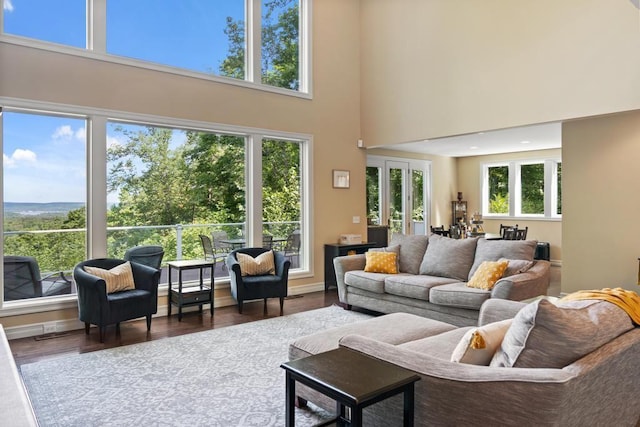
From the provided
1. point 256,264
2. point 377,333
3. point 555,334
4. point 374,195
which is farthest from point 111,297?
point 374,195

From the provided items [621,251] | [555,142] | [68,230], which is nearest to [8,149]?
[68,230]

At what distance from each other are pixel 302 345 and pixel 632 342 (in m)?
1.79

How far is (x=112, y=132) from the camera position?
17.1ft

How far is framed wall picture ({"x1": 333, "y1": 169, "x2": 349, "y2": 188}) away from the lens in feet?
23.7

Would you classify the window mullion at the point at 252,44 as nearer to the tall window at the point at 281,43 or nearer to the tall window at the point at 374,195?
the tall window at the point at 281,43

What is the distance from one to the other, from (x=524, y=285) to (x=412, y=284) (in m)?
1.12

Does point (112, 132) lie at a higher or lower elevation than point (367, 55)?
lower

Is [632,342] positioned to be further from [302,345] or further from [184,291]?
[184,291]

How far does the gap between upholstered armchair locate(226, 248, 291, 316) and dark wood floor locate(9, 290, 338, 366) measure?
0.70 feet

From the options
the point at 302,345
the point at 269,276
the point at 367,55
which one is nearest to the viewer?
the point at 302,345

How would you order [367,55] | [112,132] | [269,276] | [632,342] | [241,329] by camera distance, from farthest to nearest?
[367,55] < [269,276] < [112,132] < [241,329] < [632,342]

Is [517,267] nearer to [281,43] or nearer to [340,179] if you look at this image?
[340,179]

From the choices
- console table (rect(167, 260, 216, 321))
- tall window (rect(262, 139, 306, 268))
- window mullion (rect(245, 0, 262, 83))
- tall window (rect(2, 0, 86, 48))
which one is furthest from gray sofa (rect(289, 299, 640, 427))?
window mullion (rect(245, 0, 262, 83))

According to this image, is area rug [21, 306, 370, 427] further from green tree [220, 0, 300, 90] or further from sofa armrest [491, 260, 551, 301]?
green tree [220, 0, 300, 90]
